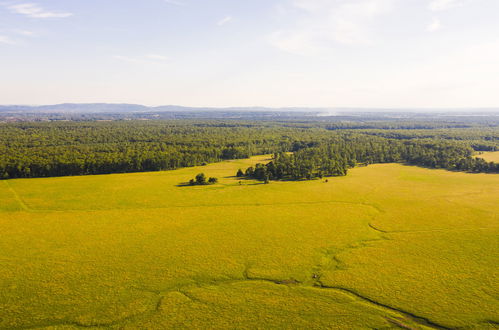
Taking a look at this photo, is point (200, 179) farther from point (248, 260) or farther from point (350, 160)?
point (350, 160)

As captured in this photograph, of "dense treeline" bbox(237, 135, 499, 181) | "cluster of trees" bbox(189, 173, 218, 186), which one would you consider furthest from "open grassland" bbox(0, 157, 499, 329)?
"dense treeline" bbox(237, 135, 499, 181)

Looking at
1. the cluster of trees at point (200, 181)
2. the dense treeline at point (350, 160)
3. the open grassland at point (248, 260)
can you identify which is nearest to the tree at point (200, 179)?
the cluster of trees at point (200, 181)

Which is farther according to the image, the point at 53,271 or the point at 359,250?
the point at 359,250

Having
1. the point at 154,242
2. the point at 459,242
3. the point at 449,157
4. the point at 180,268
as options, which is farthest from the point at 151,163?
the point at 449,157

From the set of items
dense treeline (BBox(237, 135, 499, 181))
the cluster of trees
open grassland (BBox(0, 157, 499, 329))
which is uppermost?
dense treeline (BBox(237, 135, 499, 181))

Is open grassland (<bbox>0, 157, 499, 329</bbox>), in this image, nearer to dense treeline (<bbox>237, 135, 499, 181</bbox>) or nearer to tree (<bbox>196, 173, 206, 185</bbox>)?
tree (<bbox>196, 173, 206, 185</bbox>)

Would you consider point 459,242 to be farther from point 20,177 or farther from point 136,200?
point 20,177

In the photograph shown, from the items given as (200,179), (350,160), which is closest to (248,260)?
(200,179)

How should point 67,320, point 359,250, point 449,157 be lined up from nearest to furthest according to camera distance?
point 67,320 < point 359,250 < point 449,157
